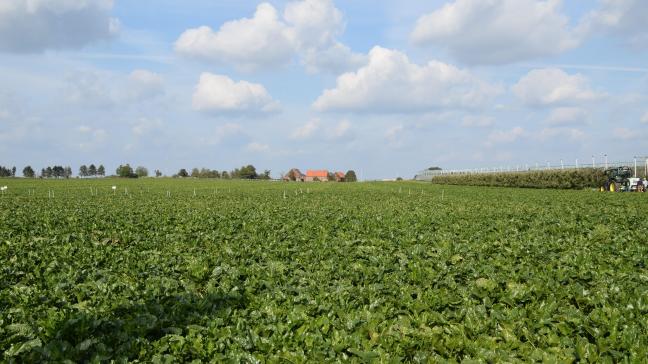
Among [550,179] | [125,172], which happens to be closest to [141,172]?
[125,172]

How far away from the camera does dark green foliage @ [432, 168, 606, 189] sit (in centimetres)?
5425

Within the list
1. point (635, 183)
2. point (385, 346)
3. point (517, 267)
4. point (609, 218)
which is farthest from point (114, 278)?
point (635, 183)

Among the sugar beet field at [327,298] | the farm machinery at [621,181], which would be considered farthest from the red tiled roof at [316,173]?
the sugar beet field at [327,298]

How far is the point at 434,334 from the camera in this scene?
21.2ft

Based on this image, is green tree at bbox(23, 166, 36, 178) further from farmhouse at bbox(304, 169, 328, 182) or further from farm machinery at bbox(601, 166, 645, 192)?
farm machinery at bbox(601, 166, 645, 192)

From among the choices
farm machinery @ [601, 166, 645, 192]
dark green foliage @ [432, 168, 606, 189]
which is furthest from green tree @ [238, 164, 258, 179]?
farm machinery @ [601, 166, 645, 192]

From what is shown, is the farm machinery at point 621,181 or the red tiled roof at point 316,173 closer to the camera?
the farm machinery at point 621,181

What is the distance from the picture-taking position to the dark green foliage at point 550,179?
54.2 m

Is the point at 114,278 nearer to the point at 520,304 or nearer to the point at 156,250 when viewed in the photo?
the point at 156,250

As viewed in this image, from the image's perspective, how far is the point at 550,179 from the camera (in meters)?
60.8

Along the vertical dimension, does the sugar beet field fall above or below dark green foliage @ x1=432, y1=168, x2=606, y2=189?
below

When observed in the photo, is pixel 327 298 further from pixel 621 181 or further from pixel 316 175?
pixel 316 175

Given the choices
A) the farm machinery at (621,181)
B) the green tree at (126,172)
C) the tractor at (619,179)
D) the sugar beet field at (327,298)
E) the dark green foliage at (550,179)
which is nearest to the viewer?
the sugar beet field at (327,298)

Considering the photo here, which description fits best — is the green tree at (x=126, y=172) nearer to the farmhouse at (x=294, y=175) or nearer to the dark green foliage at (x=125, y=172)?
the dark green foliage at (x=125, y=172)
